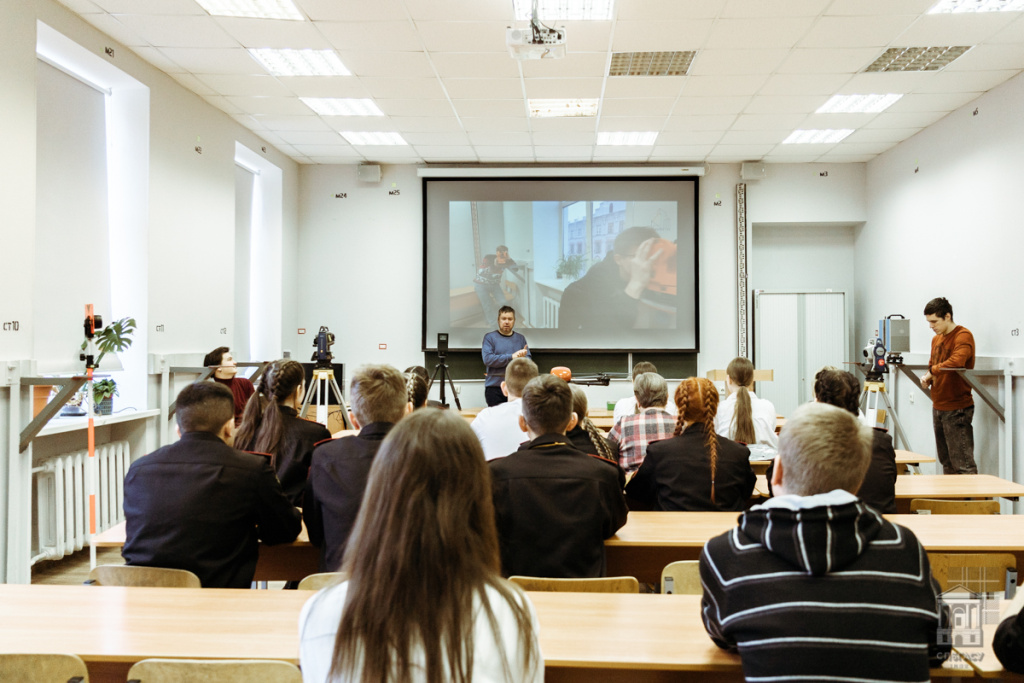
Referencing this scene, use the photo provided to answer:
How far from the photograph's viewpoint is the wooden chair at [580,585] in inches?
79.0

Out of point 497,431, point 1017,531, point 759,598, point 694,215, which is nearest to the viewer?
point 759,598

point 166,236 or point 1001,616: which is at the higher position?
point 166,236

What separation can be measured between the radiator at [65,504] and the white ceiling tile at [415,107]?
12.1 feet

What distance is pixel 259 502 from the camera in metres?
2.27

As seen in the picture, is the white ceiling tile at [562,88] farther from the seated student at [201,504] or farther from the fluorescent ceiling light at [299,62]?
the seated student at [201,504]

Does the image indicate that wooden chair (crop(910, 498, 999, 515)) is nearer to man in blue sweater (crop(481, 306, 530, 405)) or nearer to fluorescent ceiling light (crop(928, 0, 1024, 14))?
fluorescent ceiling light (crop(928, 0, 1024, 14))

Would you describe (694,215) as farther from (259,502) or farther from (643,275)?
(259,502)

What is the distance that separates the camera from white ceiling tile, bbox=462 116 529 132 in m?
6.91

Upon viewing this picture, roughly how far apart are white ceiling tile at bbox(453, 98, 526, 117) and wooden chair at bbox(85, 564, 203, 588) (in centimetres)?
514

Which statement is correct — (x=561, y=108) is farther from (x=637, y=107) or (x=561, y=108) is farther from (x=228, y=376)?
(x=228, y=376)

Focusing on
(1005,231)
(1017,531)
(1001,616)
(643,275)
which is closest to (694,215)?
(643,275)

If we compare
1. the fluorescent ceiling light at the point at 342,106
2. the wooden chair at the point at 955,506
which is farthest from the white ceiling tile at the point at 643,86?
the wooden chair at the point at 955,506

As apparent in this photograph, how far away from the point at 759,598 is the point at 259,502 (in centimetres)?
157

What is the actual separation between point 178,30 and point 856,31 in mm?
4636
